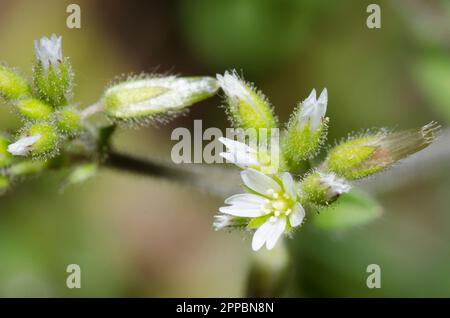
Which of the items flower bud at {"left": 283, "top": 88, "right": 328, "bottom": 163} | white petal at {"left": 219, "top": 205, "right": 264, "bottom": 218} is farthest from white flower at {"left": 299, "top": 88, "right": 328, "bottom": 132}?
white petal at {"left": 219, "top": 205, "right": 264, "bottom": 218}

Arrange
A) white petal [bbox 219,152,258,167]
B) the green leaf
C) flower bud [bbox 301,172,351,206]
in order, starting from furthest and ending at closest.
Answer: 1. the green leaf
2. white petal [bbox 219,152,258,167]
3. flower bud [bbox 301,172,351,206]

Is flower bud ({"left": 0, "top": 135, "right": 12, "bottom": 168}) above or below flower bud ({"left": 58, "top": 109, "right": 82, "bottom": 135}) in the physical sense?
below

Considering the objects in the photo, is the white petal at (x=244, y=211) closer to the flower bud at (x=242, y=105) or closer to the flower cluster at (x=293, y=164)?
the flower cluster at (x=293, y=164)

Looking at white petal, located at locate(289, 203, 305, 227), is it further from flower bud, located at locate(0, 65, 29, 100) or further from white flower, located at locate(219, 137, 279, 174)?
flower bud, located at locate(0, 65, 29, 100)

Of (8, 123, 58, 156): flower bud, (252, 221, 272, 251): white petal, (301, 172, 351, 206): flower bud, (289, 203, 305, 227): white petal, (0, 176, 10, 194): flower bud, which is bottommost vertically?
(252, 221, 272, 251): white petal

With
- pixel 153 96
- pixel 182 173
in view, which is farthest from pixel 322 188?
pixel 182 173

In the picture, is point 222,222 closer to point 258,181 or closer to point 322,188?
point 258,181
